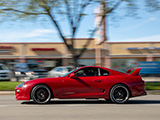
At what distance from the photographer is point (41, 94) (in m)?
8.05

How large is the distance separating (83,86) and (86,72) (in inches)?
21.1

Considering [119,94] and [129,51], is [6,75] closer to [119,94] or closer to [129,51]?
[119,94]

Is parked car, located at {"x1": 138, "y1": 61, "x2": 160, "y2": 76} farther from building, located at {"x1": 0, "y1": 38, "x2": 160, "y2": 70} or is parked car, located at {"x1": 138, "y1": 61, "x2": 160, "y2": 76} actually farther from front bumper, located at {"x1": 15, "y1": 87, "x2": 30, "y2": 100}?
front bumper, located at {"x1": 15, "y1": 87, "x2": 30, "y2": 100}

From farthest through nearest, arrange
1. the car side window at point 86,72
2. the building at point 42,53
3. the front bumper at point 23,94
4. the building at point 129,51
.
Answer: the building at point 129,51 → the building at point 42,53 → the car side window at point 86,72 → the front bumper at point 23,94

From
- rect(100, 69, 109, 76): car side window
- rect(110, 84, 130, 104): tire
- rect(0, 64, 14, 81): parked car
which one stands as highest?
rect(0, 64, 14, 81): parked car

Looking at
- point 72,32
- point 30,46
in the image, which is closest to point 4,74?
point 72,32

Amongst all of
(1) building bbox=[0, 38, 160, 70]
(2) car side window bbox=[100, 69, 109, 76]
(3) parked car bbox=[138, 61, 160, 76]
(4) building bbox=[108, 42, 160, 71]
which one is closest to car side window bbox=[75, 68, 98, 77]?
(2) car side window bbox=[100, 69, 109, 76]

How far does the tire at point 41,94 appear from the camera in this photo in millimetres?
7973

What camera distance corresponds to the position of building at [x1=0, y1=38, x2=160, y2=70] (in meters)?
38.1

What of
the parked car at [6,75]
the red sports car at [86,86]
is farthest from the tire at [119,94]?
the parked car at [6,75]

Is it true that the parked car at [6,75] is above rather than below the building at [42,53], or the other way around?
below

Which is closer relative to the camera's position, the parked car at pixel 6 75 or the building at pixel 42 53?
the parked car at pixel 6 75

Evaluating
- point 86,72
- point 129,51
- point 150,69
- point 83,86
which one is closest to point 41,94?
point 83,86

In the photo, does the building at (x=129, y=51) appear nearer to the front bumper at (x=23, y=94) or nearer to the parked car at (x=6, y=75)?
the parked car at (x=6, y=75)
